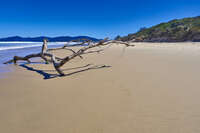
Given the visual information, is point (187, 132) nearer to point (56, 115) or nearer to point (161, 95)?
point (161, 95)

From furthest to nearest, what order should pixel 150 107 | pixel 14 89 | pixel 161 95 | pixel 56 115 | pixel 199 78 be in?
pixel 199 78
pixel 14 89
pixel 161 95
pixel 150 107
pixel 56 115

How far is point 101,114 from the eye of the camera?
4.58 ft

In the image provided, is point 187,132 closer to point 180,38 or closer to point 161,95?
point 161,95

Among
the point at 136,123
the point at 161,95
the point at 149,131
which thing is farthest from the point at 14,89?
the point at 161,95

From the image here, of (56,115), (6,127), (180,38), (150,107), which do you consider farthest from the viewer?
(180,38)

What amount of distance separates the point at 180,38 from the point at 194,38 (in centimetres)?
261

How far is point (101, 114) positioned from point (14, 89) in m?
1.82

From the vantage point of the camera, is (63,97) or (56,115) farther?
(63,97)

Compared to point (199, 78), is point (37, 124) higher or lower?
lower

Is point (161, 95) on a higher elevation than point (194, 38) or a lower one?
lower

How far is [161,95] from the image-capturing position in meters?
1.79

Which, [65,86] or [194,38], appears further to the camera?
[194,38]

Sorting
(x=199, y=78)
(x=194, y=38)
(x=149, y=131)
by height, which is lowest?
(x=149, y=131)

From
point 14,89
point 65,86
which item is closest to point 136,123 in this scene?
point 65,86
